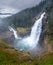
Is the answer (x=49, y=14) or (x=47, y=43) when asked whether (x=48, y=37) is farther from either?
(x=49, y=14)

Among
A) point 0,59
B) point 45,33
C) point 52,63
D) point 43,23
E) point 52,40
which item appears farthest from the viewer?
point 43,23

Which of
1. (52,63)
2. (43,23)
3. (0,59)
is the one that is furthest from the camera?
(43,23)

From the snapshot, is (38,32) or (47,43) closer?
(47,43)

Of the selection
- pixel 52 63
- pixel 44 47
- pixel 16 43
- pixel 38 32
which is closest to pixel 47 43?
pixel 44 47

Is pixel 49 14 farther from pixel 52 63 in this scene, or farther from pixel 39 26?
pixel 52 63

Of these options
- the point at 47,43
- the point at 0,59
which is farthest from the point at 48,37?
the point at 0,59

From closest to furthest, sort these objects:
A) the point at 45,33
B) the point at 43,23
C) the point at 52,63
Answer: the point at 52,63, the point at 45,33, the point at 43,23

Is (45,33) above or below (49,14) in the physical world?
below

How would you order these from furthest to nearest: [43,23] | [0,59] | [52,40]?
[43,23] → [52,40] → [0,59]

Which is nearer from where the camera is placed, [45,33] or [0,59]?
[0,59]
